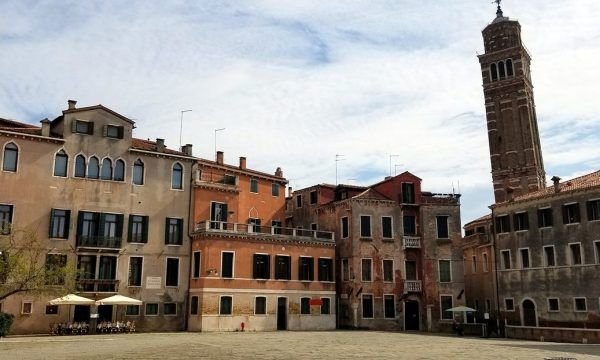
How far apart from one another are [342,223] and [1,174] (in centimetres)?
2519

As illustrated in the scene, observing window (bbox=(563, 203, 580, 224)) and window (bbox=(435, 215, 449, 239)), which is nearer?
window (bbox=(563, 203, 580, 224))

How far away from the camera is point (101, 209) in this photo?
36062mm

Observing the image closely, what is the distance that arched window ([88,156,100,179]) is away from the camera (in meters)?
36.2

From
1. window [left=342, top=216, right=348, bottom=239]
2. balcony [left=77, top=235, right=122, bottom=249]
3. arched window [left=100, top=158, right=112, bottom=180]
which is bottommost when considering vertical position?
balcony [left=77, top=235, right=122, bottom=249]

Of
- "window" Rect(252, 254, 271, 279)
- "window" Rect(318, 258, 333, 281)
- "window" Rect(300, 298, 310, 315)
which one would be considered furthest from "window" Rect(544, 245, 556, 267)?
"window" Rect(252, 254, 271, 279)

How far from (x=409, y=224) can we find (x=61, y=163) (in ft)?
89.3

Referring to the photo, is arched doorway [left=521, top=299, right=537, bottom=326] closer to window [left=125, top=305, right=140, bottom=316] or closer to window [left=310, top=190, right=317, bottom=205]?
window [left=310, top=190, right=317, bottom=205]

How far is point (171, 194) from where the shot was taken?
3897cm

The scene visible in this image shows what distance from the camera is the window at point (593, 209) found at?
36594mm

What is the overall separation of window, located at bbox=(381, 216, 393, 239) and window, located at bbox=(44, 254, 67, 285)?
24.2 metres

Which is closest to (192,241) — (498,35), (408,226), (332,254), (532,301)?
(332,254)

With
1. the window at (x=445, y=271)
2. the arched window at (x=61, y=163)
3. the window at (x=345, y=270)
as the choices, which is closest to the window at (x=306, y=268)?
the window at (x=345, y=270)

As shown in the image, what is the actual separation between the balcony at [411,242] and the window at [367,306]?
522 centimetres

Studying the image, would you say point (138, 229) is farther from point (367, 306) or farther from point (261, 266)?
point (367, 306)
